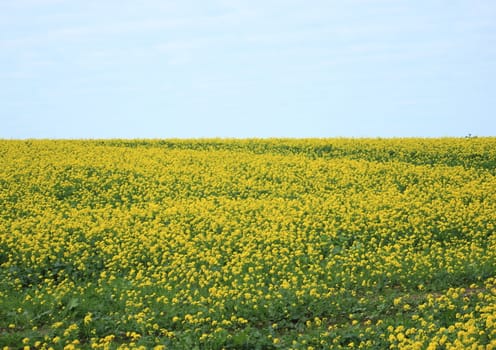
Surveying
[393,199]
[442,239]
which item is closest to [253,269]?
[442,239]

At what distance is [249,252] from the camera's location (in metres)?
16.4

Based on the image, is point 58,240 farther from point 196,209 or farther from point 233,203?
point 233,203

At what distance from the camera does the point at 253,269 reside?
49.9 feet

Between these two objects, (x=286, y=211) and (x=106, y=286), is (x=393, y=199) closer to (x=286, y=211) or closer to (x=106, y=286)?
(x=286, y=211)

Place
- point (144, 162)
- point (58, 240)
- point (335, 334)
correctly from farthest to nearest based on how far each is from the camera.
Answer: point (144, 162) → point (58, 240) → point (335, 334)

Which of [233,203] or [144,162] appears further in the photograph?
[144,162]

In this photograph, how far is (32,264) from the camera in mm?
17234

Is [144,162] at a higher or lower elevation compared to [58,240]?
higher

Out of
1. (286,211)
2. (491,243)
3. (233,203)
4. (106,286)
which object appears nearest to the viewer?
(106,286)

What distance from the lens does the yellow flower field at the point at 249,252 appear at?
11484 mm

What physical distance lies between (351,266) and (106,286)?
6.34 metres

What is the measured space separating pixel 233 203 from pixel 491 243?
9019 millimetres

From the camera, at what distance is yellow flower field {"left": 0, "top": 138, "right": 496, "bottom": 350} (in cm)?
1148

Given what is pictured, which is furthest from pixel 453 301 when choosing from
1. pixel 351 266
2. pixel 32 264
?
pixel 32 264
